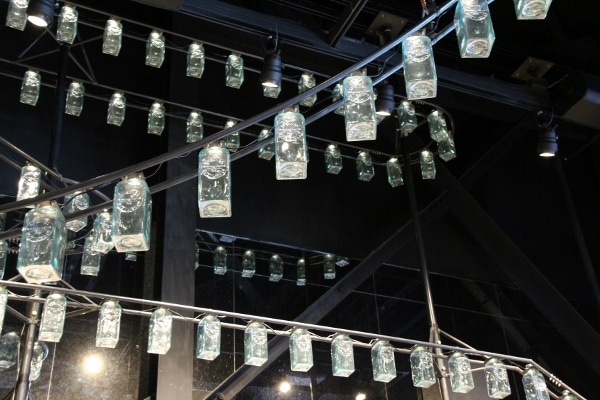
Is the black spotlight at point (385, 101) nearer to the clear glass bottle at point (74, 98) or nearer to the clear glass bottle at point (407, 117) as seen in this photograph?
the clear glass bottle at point (407, 117)

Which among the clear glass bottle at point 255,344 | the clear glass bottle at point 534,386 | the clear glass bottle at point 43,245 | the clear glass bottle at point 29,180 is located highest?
the clear glass bottle at point 29,180

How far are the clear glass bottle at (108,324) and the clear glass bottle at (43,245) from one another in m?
2.60

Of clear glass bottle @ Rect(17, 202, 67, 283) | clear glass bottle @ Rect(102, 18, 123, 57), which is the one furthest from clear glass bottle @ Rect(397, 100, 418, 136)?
clear glass bottle @ Rect(17, 202, 67, 283)

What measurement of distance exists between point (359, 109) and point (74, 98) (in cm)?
390

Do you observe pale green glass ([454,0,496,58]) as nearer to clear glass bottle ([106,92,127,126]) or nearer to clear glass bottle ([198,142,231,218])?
clear glass bottle ([198,142,231,218])

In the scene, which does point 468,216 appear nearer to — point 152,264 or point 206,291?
point 206,291

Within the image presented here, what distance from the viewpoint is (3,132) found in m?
6.92

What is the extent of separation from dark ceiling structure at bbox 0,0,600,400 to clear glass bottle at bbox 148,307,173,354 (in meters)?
0.70

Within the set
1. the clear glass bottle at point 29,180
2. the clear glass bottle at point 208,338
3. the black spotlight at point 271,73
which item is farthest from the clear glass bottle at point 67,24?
the clear glass bottle at point 208,338

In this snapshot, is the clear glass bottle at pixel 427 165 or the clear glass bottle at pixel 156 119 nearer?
the clear glass bottle at pixel 156 119

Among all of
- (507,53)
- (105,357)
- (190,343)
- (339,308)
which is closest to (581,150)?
(507,53)

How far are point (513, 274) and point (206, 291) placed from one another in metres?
3.36

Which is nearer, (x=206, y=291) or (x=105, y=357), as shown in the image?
(x=105, y=357)

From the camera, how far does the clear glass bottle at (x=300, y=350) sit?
5680 mm
